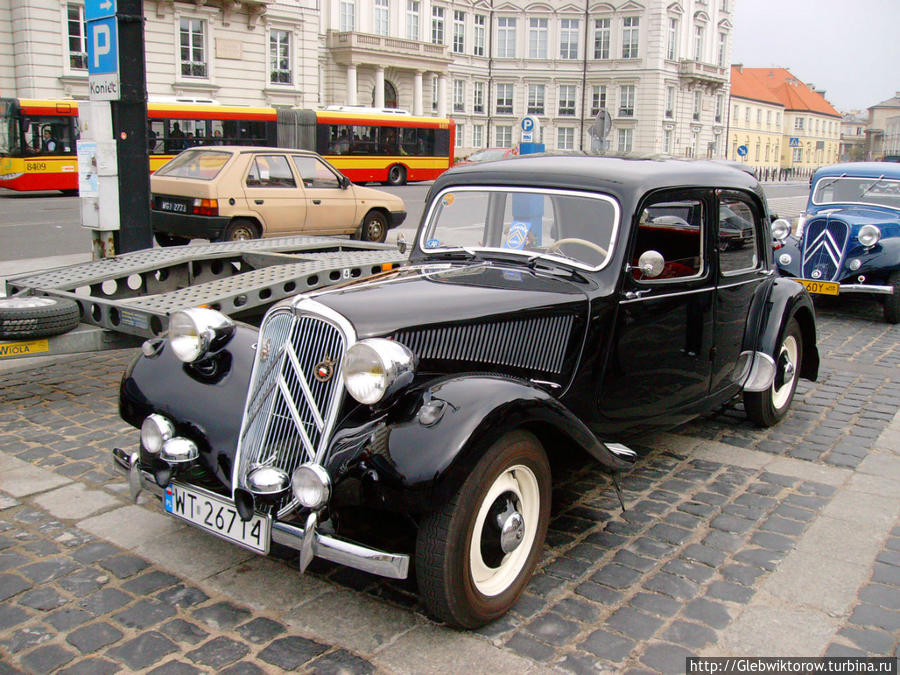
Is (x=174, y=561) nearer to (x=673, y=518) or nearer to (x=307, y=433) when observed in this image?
(x=307, y=433)

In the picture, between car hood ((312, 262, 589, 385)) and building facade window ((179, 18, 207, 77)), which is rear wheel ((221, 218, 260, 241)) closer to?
car hood ((312, 262, 589, 385))

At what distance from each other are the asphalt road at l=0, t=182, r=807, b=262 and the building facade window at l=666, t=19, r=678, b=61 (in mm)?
46421

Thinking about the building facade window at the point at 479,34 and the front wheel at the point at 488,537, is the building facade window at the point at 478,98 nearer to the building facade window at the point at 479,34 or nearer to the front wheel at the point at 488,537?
the building facade window at the point at 479,34

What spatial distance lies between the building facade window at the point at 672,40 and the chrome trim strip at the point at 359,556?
70.1m

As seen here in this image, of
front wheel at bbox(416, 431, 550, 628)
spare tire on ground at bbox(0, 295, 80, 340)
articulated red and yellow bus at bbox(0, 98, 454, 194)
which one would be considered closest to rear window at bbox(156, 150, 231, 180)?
articulated red and yellow bus at bbox(0, 98, 454, 194)

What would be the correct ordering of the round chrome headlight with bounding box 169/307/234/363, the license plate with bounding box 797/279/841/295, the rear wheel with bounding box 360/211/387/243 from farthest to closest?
the rear wheel with bounding box 360/211/387/243, the license plate with bounding box 797/279/841/295, the round chrome headlight with bounding box 169/307/234/363

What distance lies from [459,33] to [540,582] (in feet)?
208

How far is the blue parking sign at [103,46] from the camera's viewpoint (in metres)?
7.46

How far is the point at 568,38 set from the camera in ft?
222

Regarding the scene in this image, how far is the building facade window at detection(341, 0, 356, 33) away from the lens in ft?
161

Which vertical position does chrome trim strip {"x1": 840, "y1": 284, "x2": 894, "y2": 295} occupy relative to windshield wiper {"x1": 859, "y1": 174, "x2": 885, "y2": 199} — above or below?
below

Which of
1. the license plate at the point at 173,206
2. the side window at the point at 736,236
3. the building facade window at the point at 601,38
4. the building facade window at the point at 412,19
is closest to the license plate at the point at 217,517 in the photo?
the side window at the point at 736,236

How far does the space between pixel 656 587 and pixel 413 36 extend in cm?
5540

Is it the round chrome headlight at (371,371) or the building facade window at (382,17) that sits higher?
the building facade window at (382,17)
